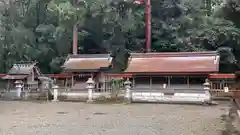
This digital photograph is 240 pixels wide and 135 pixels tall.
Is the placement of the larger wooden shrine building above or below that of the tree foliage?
below

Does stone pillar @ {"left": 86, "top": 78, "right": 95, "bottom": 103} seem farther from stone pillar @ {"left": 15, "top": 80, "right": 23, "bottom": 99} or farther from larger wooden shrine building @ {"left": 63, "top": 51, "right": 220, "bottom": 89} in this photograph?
stone pillar @ {"left": 15, "top": 80, "right": 23, "bottom": 99}

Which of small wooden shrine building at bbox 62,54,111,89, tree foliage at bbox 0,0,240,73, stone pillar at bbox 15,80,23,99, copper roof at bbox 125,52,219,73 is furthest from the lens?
tree foliage at bbox 0,0,240,73

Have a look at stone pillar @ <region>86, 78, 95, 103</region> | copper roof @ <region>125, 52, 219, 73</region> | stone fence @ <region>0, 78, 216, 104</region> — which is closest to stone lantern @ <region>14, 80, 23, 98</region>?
stone fence @ <region>0, 78, 216, 104</region>

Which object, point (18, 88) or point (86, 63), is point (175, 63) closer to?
point (86, 63)

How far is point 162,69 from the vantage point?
20516 mm

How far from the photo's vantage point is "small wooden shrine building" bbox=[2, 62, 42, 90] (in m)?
24.1

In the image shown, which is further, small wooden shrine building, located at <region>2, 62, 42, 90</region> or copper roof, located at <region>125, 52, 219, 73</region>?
small wooden shrine building, located at <region>2, 62, 42, 90</region>

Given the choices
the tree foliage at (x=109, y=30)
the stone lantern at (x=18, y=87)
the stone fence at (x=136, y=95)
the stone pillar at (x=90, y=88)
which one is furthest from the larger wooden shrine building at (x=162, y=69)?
the tree foliage at (x=109, y=30)

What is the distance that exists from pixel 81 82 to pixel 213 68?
398 inches

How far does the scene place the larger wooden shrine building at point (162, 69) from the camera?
1997cm

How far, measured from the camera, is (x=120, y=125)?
35.6ft

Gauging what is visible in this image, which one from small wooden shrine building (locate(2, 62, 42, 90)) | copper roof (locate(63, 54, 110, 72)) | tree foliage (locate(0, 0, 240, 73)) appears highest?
tree foliage (locate(0, 0, 240, 73))

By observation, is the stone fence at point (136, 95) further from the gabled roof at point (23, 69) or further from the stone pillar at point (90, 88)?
the gabled roof at point (23, 69)

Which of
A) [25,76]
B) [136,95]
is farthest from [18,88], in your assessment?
[136,95]
